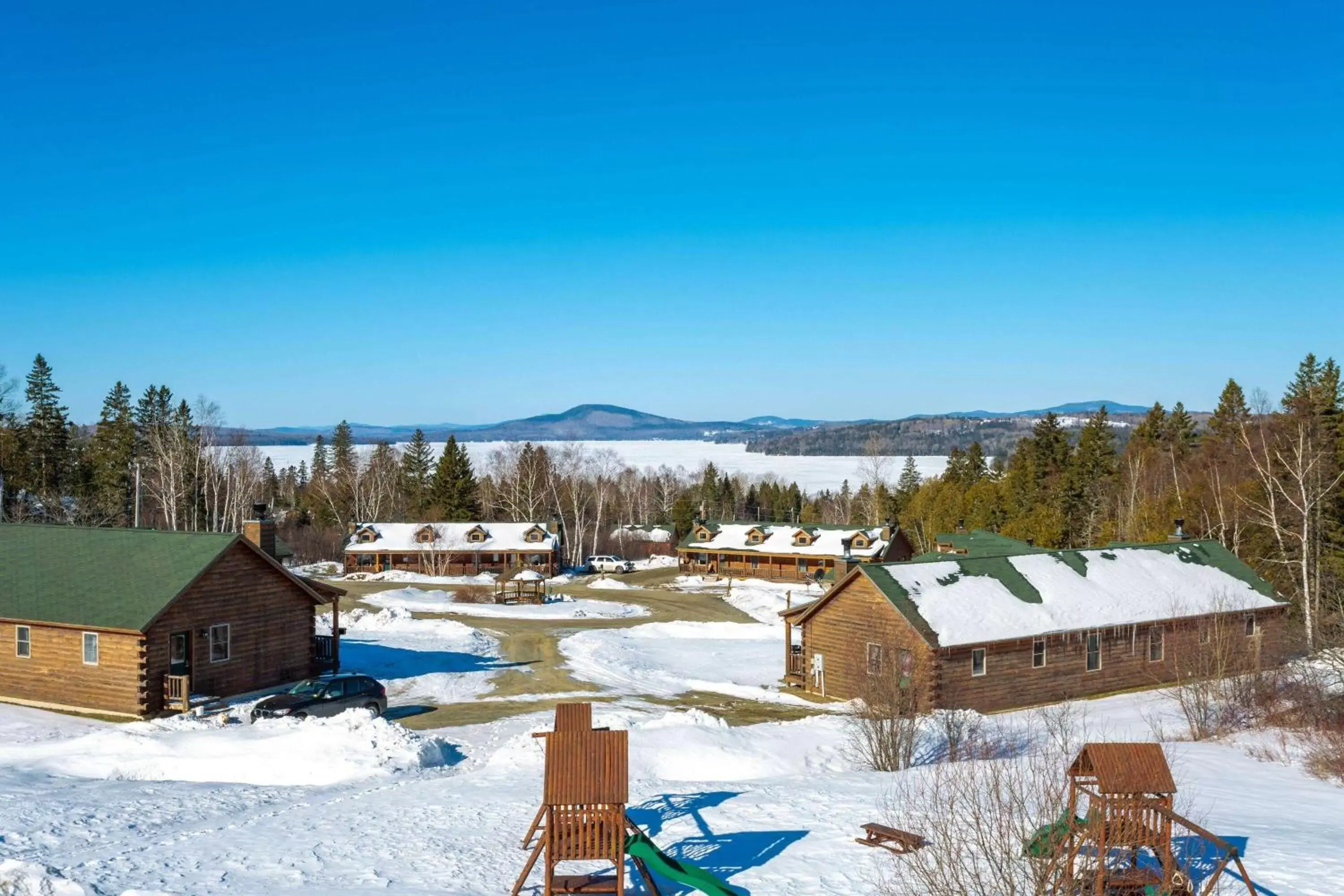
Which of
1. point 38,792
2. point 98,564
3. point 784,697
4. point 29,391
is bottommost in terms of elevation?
point 784,697

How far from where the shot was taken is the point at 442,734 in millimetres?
27438

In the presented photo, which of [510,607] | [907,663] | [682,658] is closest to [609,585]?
[510,607]

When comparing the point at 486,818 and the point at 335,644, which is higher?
the point at 486,818

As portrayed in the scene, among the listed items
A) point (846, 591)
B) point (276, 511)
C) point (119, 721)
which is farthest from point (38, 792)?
point (276, 511)

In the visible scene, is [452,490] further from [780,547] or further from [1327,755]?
[1327,755]

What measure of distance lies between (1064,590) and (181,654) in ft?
97.3

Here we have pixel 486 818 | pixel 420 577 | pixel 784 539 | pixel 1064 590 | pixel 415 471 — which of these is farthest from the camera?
pixel 415 471

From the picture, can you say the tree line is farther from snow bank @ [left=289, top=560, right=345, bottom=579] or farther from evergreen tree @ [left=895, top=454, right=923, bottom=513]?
snow bank @ [left=289, top=560, right=345, bottom=579]

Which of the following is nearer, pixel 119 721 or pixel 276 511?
pixel 119 721

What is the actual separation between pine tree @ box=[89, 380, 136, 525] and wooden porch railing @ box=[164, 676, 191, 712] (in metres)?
56.8

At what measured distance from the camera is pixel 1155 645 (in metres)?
37.5

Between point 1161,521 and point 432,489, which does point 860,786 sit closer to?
point 1161,521

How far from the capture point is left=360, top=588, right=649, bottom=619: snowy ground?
5709 centimetres

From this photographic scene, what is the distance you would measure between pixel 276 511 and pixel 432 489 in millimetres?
19336
